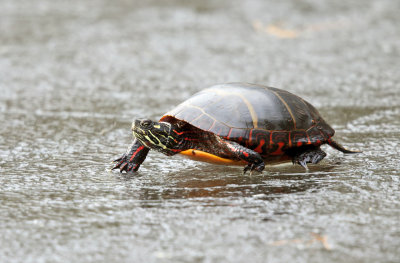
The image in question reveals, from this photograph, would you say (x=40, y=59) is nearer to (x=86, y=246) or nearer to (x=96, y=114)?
(x=96, y=114)

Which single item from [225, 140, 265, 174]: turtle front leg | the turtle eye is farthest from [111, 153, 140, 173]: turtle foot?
[225, 140, 265, 174]: turtle front leg

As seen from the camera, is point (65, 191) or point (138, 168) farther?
point (138, 168)

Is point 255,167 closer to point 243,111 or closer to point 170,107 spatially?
point 243,111

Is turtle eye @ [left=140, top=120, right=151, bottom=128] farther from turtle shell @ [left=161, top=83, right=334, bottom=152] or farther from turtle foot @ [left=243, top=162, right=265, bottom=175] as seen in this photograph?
turtle foot @ [left=243, top=162, right=265, bottom=175]

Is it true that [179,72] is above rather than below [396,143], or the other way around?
above

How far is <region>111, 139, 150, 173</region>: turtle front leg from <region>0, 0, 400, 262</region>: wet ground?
0.09 m

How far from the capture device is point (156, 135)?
10.2ft

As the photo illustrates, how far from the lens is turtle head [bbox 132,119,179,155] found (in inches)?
120

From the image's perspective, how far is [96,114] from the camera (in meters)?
4.59

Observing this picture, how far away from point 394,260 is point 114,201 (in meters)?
1.34

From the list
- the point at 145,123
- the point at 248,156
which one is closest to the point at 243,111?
the point at 248,156

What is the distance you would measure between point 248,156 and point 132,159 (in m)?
0.70

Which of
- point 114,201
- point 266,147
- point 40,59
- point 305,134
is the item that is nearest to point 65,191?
point 114,201

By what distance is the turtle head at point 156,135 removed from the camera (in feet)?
9.98
